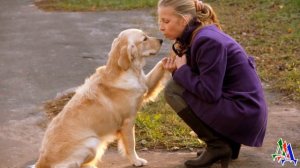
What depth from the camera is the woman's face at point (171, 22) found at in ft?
13.9

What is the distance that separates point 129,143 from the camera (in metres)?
4.61

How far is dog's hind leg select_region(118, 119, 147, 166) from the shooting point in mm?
4570

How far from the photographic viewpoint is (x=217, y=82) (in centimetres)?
404

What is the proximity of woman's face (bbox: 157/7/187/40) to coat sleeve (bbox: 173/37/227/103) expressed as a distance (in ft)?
0.79

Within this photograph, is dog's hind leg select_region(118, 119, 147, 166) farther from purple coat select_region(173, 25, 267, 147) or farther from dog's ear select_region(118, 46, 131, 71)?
purple coat select_region(173, 25, 267, 147)

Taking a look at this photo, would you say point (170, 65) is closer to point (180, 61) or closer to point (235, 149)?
point (180, 61)

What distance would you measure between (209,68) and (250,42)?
5003mm

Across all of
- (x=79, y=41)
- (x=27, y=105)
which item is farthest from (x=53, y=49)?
(x=27, y=105)

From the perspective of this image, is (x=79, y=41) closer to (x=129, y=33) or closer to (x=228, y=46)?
(x=129, y=33)

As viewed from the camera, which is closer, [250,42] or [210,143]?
[210,143]

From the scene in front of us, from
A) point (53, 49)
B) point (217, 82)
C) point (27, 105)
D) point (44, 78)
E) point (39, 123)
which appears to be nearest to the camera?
point (217, 82)

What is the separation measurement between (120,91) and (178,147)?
2.73 feet

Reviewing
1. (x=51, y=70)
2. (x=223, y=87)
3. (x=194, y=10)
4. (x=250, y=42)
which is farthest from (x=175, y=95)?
(x=250, y=42)

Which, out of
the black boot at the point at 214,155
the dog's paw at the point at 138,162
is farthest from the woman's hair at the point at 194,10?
the dog's paw at the point at 138,162
